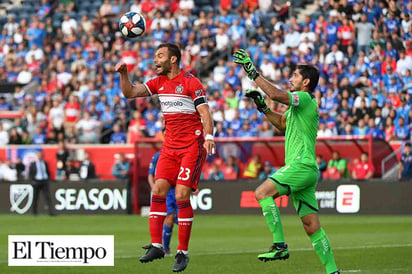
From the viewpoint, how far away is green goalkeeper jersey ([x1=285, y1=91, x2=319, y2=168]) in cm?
1080

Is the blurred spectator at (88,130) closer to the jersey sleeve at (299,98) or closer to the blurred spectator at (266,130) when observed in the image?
the blurred spectator at (266,130)

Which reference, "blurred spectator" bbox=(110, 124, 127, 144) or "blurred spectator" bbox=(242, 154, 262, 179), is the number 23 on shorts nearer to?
"blurred spectator" bbox=(242, 154, 262, 179)

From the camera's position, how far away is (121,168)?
90.8ft

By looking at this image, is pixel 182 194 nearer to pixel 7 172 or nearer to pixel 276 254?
pixel 276 254

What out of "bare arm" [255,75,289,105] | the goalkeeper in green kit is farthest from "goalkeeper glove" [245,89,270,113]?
"bare arm" [255,75,289,105]

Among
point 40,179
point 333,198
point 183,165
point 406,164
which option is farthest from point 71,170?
point 183,165

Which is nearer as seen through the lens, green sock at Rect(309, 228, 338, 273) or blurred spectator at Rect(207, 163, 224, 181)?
green sock at Rect(309, 228, 338, 273)

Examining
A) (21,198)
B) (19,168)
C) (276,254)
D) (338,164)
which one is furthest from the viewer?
(19,168)

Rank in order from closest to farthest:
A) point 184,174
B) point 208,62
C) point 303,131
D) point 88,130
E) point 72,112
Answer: point 303,131 < point 184,174 < point 88,130 < point 72,112 < point 208,62

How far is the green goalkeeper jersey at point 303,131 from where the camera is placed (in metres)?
10.8

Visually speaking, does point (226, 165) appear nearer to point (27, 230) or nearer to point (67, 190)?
point (67, 190)

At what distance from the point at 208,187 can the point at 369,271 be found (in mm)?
13714

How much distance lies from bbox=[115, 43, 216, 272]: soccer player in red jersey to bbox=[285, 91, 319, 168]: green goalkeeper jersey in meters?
1.34

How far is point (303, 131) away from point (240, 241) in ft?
23.9
